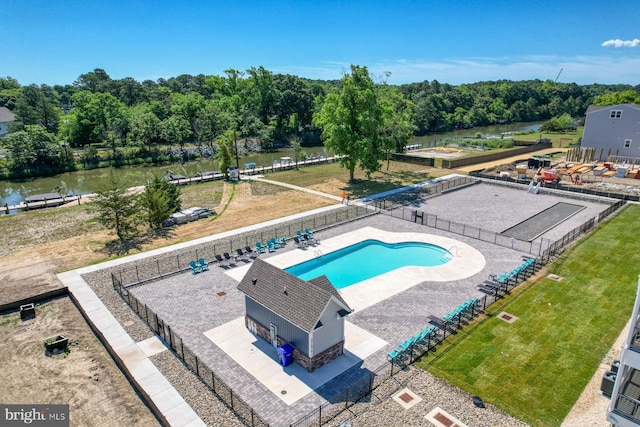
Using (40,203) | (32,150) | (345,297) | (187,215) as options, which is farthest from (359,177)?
(32,150)

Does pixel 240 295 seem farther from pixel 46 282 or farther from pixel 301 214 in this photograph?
pixel 301 214

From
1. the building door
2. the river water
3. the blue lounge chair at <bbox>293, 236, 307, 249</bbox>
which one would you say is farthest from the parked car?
the building door

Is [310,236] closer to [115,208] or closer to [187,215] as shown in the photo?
[187,215]

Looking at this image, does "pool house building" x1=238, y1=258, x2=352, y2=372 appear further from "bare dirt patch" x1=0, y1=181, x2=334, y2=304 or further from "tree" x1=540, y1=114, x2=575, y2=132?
"tree" x1=540, y1=114, x2=575, y2=132

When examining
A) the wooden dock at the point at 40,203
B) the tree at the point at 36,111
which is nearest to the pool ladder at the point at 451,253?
the wooden dock at the point at 40,203

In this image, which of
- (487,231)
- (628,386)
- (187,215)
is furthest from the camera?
(187,215)
